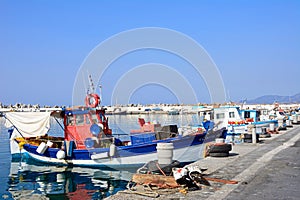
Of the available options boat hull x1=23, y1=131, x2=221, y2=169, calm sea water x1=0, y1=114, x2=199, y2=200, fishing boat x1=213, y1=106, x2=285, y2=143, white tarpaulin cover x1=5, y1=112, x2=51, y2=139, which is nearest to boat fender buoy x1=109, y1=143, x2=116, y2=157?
boat hull x1=23, y1=131, x2=221, y2=169

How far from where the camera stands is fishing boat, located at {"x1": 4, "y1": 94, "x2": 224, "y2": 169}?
18266mm

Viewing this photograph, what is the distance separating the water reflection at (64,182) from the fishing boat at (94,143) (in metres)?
0.59

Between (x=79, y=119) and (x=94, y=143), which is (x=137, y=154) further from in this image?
(x=79, y=119)

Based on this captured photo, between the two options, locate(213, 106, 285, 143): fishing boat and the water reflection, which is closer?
the water reflection

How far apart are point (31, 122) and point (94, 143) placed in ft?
17.8

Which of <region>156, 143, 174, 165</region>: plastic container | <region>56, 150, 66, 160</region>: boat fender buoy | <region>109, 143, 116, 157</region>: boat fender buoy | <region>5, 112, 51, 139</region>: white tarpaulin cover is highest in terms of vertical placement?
<region>5, 112, 51, 139</region>: white tarpaulin cover

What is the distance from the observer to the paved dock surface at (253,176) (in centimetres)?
817

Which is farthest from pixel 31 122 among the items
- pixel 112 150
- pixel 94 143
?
pixel 112 150

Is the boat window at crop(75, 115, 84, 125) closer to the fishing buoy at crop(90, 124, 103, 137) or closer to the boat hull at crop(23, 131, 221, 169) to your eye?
the fishing buoy at crop(90, 124, 103, 137)

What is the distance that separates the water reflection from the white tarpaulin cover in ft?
7.44

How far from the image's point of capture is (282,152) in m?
15.5

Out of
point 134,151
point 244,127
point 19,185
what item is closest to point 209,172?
point 134,151

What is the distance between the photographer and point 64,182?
1742 cm

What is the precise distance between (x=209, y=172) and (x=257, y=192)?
2708mm
